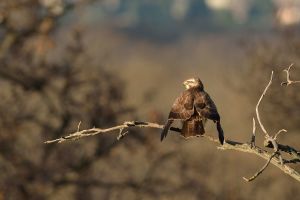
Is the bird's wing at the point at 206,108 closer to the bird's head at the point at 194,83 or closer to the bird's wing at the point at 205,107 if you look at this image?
the bird's wing at the point at 205,107

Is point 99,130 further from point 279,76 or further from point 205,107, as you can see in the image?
point 279,76

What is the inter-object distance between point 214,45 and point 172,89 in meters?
65.3

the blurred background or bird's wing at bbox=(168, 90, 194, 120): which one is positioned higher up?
bird's wing at bbox=(168, 90, 194, 120)

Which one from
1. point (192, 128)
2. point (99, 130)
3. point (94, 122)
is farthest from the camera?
point (94, 122)

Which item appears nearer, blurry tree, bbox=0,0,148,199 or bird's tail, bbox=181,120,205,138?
bird's tail, bbox=181,120,205,138

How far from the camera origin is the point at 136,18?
16475cm

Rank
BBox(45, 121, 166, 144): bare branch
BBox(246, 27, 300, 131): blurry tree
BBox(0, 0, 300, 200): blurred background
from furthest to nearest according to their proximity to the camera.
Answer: BBox(0, 0, 300, 200): blurred background → BBox(246, 27, 300, 131): blurry tree → BBox(45, 121, 166, 144): bare branch

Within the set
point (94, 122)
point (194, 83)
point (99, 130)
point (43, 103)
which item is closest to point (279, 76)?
point (94, 122)

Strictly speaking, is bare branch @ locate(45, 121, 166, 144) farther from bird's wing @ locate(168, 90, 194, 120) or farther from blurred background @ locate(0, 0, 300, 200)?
blurred background @ locate(0, 0, 300, 200)

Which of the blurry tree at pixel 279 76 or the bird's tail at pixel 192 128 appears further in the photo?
the blurry tree at pixel 279 76

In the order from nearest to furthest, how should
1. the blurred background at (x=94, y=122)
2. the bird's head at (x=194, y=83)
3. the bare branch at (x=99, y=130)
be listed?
the bare branch at (x=99, y=130) → the bird's head at (x=194, y=83) → the blurred background at (x=94, y=122)

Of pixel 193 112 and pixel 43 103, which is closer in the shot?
pixel 193 112

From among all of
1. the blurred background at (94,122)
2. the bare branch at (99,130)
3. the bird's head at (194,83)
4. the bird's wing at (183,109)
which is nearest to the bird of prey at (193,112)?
the bird's wing at (183,109)

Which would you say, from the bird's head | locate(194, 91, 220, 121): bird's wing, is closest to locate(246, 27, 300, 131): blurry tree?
the bird's head
